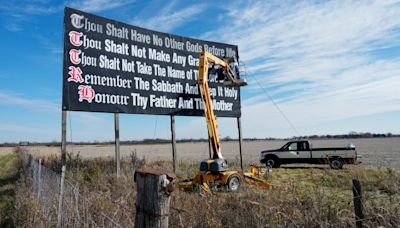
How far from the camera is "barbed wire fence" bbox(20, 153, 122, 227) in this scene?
410cm

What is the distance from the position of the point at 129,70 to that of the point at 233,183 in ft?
16.4

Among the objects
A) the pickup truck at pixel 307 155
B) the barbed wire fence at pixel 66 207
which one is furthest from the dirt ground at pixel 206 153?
the barbed wire fence at pixel 66 207

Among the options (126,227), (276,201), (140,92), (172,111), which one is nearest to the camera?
(126,227)

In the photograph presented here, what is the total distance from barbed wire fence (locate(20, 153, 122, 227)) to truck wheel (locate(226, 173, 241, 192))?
5182 millimetres

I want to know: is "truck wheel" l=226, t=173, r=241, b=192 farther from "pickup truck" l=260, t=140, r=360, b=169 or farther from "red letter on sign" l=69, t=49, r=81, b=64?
"pickup truck" l=260, t=140, r=360, b=169

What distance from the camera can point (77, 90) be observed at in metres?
9.90

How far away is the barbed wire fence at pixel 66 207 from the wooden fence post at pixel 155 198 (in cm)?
88

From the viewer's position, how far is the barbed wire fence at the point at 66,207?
161 inches

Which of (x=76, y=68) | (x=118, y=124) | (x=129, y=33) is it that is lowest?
(x=118, y=124)

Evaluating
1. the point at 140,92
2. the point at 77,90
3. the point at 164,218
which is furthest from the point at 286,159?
the point at 164,218

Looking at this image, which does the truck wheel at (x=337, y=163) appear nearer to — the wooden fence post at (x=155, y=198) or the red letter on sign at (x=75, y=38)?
the red letter on sign at (x=75, y=38)

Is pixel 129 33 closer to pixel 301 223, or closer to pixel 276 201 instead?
pixel 276 201

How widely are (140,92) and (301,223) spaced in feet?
26.8

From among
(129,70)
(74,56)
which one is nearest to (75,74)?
(74,56)
